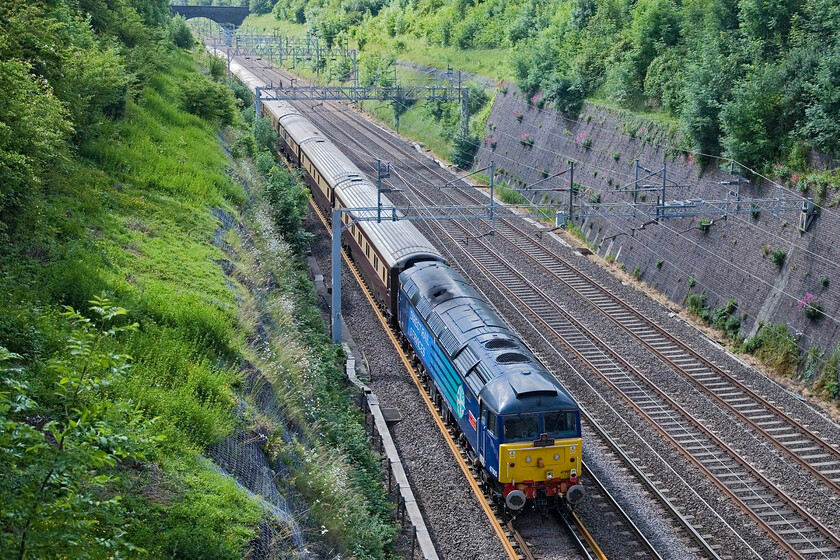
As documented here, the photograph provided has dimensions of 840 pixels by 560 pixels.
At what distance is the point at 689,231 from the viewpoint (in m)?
29.2

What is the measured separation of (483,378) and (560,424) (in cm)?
190

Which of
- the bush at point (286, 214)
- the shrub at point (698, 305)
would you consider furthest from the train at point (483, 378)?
the shrub at point (698, 305)

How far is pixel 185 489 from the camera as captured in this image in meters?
10.3

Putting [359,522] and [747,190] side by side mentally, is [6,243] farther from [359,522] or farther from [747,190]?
[747,190]

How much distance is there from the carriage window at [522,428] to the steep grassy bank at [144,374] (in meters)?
2.96

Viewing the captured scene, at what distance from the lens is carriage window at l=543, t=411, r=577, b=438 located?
614 inches

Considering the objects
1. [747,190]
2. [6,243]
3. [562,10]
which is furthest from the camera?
[562,10]

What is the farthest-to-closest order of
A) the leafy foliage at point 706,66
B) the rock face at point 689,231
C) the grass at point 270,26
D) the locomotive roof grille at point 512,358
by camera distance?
the grass at point 270,26, the leafy foliage at point 706,66, the rock face at point 689,231, the locomotive roof grille at point 512,358

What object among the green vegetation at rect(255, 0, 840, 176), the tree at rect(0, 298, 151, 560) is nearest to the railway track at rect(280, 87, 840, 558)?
the green vegetation at rect(255, 0, 840, 176)

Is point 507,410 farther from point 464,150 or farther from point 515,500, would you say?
point 464,150

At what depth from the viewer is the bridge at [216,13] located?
100 m

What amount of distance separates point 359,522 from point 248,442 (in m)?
3.01

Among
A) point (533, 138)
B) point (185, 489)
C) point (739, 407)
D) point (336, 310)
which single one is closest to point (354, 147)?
point (533, 138)

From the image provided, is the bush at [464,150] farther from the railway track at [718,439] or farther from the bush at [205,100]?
the railway track at [718,439]
